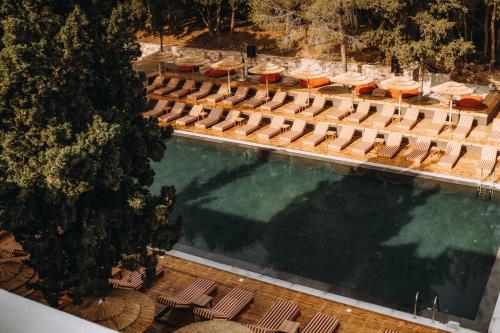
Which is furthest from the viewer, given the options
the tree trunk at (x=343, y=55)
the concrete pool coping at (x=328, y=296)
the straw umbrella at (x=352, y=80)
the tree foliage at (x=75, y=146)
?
the tree trunk at (x=343, y=55)

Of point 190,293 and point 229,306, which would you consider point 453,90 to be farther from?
point 190,293

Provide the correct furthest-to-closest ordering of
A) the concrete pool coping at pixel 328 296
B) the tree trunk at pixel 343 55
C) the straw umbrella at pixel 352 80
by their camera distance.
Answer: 1. the tree trunk at pixel 343 55
2. the straw umbrella at pixel 352 80
3. the concrete pool coping at pixel 328 296

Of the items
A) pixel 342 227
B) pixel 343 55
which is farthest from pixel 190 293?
pixel 343 55

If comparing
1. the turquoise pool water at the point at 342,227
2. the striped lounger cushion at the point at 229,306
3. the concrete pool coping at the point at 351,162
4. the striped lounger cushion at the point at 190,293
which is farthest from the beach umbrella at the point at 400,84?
the striped lounger cushion at the point at 190,293

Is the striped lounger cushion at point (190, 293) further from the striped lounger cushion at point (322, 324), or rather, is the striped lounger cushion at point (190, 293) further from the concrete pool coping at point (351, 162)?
the concrete pool coping at point (351, 162)

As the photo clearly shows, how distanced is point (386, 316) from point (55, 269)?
23.4ft

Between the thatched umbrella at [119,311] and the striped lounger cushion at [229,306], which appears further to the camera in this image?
the striped lounger cushion at [229,306]

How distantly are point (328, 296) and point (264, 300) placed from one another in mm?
1522

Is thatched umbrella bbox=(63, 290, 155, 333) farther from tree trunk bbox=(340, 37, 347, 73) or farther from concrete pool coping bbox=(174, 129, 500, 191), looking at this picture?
tree trunk bbox=(340, 37, 347, 73)

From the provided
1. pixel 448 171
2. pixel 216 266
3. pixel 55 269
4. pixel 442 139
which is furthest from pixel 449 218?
pixel 55 269

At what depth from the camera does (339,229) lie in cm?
1634

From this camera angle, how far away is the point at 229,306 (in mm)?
12195

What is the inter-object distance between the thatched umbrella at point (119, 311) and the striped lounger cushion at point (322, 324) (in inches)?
130

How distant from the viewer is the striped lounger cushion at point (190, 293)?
40.0 feet
